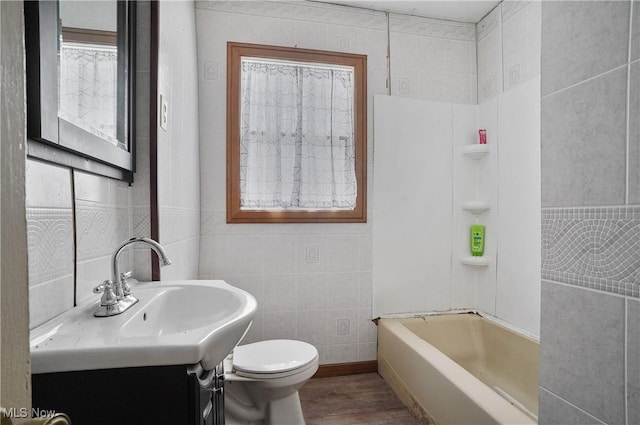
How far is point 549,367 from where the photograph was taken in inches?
35.7

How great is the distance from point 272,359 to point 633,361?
135cm

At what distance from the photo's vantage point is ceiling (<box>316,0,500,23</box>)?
7.63 ft

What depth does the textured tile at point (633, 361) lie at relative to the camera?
698 millimetres

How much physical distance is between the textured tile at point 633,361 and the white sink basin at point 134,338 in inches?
32.1

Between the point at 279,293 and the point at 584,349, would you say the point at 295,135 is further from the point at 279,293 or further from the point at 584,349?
the point at 584,349

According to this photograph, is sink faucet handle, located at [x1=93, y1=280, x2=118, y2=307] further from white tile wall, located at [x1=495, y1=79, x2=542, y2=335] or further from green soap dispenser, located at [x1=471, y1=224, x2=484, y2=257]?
green soap dispenser, located at [x1=471, y1=224, x2=484, y2=257]

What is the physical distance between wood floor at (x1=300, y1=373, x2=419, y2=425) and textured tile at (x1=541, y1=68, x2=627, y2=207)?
1502mm

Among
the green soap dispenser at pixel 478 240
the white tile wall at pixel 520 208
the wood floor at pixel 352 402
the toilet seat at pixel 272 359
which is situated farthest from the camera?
the green soap dispenser at pixel 478 240

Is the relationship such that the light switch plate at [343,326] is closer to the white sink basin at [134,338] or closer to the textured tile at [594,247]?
the white sink basin at [134,338]

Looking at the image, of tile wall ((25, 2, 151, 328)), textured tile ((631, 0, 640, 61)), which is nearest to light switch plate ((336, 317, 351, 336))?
tile wall ((25, 2, 151, 328))

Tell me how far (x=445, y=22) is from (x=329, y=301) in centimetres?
214

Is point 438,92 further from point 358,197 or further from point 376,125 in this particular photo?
point 358,197

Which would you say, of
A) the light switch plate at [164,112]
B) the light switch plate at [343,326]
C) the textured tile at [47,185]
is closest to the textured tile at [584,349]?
the textured tile at [47,185]

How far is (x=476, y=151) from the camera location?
95.2 inches
